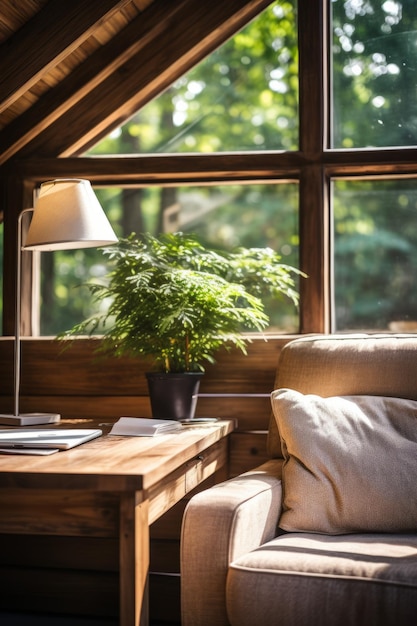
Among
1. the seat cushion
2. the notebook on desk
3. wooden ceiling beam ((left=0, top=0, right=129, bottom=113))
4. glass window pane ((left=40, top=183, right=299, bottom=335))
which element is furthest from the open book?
wooden ceiling beam ((left=0, top=0, right=129, bottom=113))

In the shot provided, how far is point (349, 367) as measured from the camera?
2.24 meters

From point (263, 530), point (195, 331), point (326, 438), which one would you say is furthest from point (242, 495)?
point (195, 331)

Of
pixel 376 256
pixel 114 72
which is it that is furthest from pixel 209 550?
pixel 114 72

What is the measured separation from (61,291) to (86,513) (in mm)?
1424

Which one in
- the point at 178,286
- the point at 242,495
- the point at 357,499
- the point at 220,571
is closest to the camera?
the point at 220,571

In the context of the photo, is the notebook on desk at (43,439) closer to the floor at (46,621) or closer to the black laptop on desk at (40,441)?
the black laptop on desk at (40,441)

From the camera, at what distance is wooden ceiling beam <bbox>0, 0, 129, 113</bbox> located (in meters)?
2.38

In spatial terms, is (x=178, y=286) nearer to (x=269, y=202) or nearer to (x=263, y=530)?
(x=269, y=202)

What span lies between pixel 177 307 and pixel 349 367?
1.78 feet

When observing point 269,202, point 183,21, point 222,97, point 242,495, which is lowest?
point 242,495

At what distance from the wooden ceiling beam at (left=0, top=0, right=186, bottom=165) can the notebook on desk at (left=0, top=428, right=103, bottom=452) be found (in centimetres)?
123

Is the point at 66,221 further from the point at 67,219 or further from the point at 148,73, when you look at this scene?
the point at 148,73

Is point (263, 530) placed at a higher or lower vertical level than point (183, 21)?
lower

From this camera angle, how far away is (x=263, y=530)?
6.09ft
